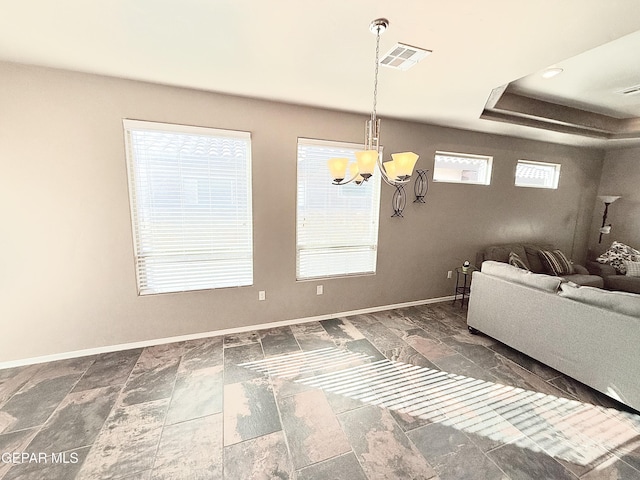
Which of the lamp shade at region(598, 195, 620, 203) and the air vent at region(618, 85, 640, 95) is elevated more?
the air vent at region(618, 85, 640, 95)

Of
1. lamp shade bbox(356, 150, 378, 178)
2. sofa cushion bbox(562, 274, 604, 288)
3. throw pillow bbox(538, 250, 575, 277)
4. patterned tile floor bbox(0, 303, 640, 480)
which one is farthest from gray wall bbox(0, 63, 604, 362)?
sofa cushion bbox(562, 274, 604, 288)

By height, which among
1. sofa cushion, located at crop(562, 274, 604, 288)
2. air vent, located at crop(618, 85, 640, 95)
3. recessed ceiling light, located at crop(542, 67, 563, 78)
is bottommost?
sofa cushion, located at crop(562, 274, 604, 288)

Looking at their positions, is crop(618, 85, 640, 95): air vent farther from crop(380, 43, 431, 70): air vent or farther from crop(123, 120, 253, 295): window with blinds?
crop(123, 120, 253, 295): window with blinds

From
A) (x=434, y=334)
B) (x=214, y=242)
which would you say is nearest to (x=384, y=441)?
(x=434, y=334)

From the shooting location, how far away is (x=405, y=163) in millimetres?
1599

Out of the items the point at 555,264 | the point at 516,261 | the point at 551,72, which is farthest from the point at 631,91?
the point at 555,264

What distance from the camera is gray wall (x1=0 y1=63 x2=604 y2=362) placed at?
225 cm

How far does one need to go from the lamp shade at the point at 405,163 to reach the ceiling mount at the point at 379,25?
77cm

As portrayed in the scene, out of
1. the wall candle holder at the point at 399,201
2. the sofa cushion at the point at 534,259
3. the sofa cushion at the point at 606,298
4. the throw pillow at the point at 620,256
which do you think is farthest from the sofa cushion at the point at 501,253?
the sofa cushion at the point at 606,298

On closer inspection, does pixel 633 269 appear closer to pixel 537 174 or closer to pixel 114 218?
pixel 537 174

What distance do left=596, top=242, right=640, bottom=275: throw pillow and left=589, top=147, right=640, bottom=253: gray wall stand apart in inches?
19.1

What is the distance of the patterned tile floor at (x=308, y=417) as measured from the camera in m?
1.52

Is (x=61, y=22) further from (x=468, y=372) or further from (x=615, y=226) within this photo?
(x=615, y=226)

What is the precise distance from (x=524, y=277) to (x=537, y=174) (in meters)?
3.11
